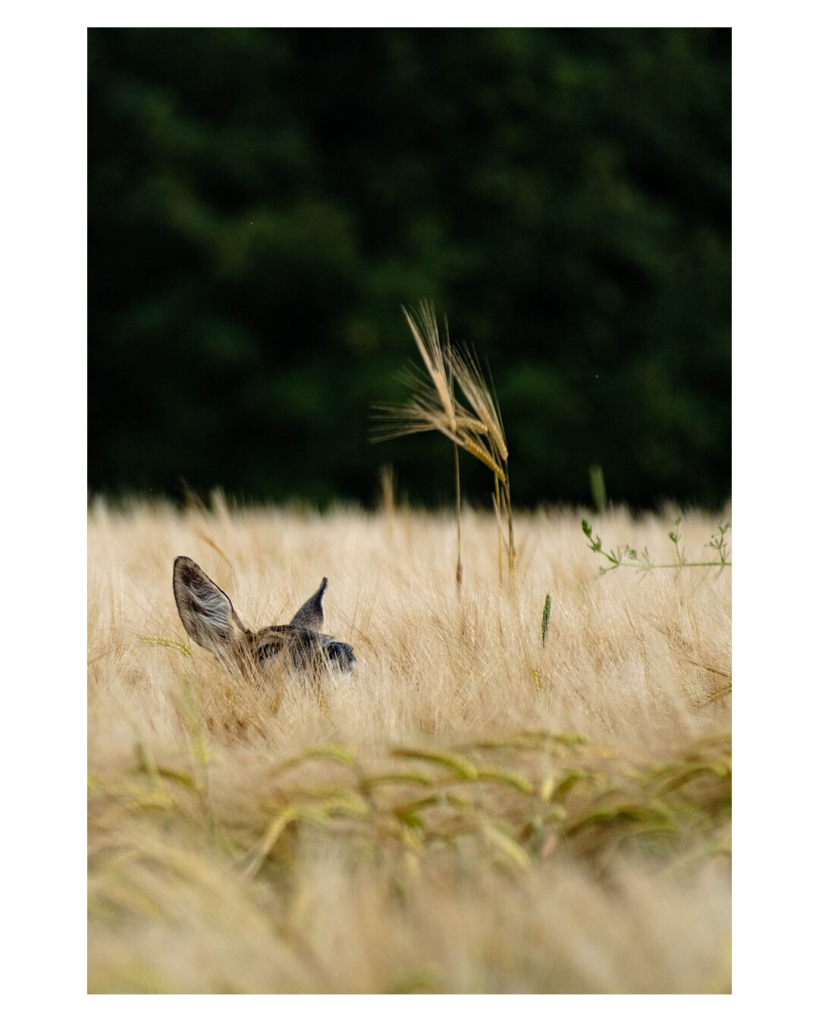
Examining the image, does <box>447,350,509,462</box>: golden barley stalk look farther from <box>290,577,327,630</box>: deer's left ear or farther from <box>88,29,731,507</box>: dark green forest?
<box>88,29,731,507</box>: dark green forest

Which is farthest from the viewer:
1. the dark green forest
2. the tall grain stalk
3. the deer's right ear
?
the dark green forest

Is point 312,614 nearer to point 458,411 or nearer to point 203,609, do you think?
point 203,609

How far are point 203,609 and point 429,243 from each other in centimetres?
434

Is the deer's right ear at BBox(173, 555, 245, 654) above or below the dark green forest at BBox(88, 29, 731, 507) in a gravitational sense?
below

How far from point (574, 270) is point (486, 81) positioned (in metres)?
1.03

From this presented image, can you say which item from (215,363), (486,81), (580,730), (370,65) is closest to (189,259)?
(215,363)

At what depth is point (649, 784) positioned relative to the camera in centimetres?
78

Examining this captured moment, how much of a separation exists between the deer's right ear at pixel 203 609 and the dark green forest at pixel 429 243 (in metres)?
3.88

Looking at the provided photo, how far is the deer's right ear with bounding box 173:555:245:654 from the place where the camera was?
3.37ft

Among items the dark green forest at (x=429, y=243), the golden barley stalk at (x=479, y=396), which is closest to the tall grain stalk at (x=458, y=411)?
the golden barley stalk at (x=479, y=396)

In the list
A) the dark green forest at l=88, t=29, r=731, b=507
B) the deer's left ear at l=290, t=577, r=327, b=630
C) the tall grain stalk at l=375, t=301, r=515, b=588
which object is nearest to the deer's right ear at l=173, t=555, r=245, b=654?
the deer's left ear at l=290, t=577, r=327, b=630

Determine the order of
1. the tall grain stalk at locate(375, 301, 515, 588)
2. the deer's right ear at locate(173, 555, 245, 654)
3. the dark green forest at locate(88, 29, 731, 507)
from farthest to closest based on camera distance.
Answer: the dark green forest at locate(88, 29, 731, 507), the tall grain stalk at locate(375, 301, 515, 588), the deer's right ear at locate(173, 555, 245, 654)

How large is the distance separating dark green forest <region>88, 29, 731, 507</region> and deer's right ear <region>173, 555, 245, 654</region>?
153 inches

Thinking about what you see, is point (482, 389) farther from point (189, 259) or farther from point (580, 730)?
point (189, 259)
